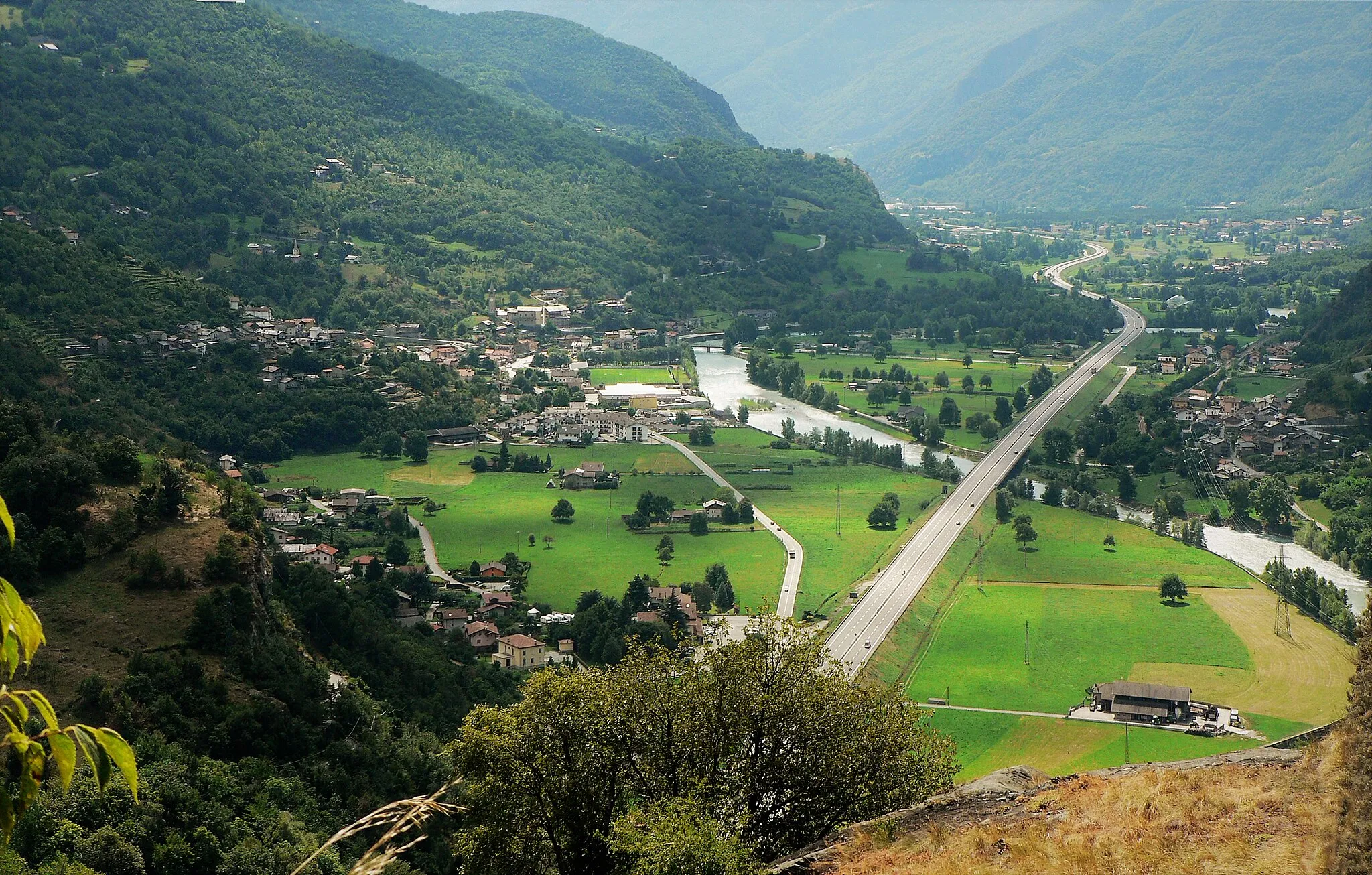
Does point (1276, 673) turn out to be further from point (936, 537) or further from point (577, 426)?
point (577, 426)

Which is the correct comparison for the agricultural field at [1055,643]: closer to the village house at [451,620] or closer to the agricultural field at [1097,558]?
the agricultural field at [1097,558]

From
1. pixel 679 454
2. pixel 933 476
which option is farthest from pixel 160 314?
pixel 933 476

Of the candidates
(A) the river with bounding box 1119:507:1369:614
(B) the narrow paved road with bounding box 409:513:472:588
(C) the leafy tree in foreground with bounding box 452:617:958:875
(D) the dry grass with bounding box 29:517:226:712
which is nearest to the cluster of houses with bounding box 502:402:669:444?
(B) the narrow paved road with bounding box 409:513:472:588

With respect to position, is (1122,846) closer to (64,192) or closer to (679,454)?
(679,454)

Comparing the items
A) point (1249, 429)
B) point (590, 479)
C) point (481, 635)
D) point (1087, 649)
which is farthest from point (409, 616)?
point (1249, 429)

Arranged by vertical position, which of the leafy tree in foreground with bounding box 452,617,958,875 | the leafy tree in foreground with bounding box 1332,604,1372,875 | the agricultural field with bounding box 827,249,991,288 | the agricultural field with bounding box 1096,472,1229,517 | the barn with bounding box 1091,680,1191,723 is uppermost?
the agricultural field with bounding box 827,249,991,288

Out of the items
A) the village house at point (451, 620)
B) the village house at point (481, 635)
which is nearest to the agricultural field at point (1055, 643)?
the village house at point (481, 635)

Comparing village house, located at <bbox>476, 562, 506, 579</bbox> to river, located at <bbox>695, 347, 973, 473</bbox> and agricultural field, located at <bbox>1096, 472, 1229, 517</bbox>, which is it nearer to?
river, located at <bbox>695, 347, 973, 473</bbox>
